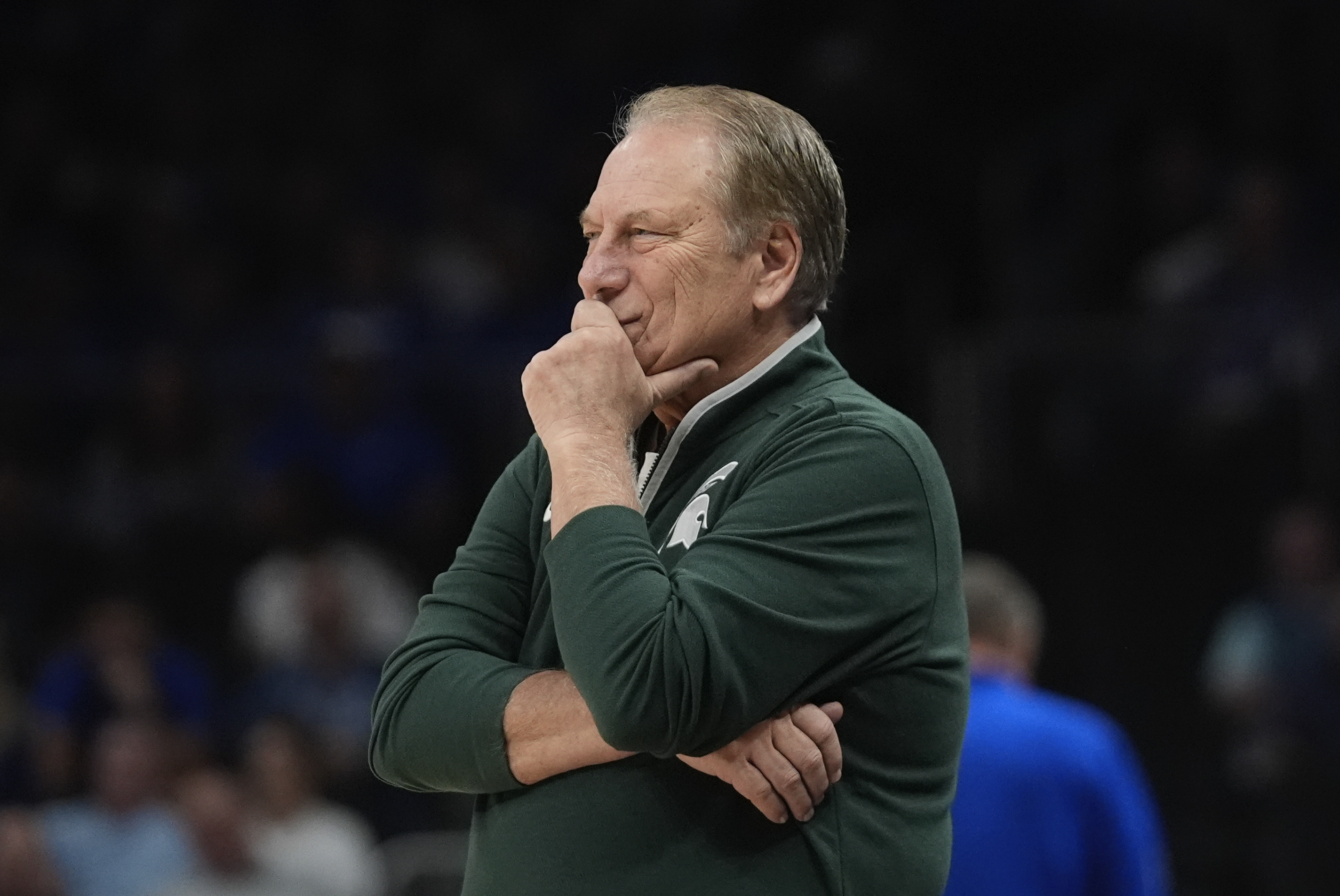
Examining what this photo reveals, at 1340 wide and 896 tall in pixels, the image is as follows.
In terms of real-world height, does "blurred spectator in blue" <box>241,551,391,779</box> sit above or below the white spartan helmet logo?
below

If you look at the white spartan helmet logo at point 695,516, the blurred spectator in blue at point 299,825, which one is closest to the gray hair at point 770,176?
the white spartan helmet logo at point 695,516

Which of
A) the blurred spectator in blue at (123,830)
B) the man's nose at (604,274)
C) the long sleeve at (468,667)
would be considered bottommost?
the blurred spectator in blue at (123,830)

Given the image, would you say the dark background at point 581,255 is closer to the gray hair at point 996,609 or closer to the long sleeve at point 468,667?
the gray hair at point 996,609

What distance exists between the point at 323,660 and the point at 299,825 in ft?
3.53

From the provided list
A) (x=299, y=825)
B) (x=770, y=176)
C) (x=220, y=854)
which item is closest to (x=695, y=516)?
(x=770, y=176)

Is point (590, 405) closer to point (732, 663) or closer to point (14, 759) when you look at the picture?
point (732, 663)

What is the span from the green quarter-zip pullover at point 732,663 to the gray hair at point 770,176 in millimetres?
116

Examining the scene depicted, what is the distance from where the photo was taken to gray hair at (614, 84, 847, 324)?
7.11ft

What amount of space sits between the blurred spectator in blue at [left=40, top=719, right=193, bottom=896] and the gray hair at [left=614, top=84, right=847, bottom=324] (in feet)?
17.1

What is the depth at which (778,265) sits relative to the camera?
7.26ft

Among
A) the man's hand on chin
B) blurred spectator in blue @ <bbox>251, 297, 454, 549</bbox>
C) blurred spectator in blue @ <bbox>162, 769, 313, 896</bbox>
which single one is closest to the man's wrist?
the man's hand on chin

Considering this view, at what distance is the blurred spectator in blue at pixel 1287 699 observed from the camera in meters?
6.64

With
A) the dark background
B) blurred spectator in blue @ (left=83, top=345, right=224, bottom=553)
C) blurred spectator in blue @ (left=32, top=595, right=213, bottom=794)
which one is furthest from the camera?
blurred spectator in blue @ (left=83, top=345, right=224, bottom=553)

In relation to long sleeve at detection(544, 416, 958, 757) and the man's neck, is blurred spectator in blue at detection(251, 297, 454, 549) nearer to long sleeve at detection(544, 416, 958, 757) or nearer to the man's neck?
the man's neck
